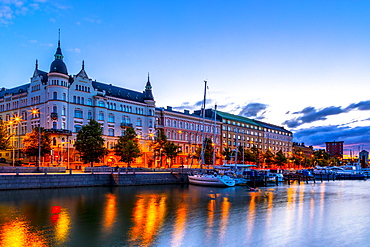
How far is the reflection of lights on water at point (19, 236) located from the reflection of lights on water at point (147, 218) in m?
6.89

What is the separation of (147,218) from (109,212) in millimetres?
5335

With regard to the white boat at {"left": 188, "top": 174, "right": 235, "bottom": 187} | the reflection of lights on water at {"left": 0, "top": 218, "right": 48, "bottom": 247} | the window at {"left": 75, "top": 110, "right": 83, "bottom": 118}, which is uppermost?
the window at {"left": 75, "top": 110, "right": 83, "bottom": 118}

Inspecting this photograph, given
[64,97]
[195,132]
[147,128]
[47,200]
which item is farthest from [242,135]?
[47,200]

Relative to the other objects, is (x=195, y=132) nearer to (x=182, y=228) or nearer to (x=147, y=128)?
(x=147, y=128)

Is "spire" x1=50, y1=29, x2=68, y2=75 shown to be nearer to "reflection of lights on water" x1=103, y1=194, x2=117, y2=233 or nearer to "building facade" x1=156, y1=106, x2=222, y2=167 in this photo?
"building facade" x1=156, y1=106, x2=222, y2=167

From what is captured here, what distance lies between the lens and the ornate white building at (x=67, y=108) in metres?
91.1

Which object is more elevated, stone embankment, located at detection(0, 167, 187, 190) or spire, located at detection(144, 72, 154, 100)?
spire, located at detection(144, 72, 154, 100)

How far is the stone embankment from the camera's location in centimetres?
5650

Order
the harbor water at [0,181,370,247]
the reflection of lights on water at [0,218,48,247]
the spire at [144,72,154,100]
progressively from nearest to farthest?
the reflection of lights on water at [0,218,48,247], the harbor water at [0,181,370,247], the spire at [144,72,154,100]

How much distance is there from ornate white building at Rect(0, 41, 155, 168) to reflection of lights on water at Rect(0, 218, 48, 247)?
169ft

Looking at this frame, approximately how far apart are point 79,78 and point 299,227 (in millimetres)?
78833

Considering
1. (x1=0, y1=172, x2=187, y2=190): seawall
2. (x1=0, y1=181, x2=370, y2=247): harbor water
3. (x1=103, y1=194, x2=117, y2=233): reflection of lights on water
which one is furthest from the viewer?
(x1=0, y1=172, x2=187, y2=190): seawall

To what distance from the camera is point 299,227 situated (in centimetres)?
3322

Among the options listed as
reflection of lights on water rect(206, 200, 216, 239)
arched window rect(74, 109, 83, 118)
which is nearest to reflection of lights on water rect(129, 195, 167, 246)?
reflection of lights on water rect(206, 200, 216, 239)
